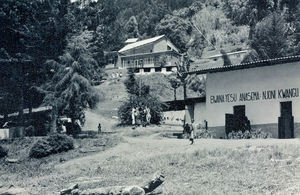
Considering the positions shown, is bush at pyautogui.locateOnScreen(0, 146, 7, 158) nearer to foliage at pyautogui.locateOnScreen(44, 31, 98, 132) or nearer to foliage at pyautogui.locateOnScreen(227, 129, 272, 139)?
foliage at pyautogui.locateOnScreen(44, 31, 98, 132)

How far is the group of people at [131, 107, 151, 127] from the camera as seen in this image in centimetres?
4531

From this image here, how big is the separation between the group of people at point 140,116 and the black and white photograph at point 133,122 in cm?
11

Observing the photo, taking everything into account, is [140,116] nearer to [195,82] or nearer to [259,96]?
[259,96]

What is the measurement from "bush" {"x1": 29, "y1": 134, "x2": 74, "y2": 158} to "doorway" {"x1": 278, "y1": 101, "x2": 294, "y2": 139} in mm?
11894

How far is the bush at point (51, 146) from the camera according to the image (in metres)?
28.6

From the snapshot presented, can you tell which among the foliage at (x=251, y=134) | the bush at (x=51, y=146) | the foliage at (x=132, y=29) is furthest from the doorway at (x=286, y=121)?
the foliage at (x=132, y=29)

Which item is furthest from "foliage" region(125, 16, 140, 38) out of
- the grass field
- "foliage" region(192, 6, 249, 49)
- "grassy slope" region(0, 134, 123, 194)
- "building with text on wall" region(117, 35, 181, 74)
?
the grass field

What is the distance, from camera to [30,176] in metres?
23.9

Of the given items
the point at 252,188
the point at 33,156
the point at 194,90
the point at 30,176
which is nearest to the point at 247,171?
the point at 252,188

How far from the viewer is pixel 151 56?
92.0m

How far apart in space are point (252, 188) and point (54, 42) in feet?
87.5

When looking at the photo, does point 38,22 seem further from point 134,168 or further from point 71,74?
point 134,168

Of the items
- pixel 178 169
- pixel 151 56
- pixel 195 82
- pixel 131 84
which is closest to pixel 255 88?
pixel 178 169

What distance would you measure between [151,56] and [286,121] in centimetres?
6431
